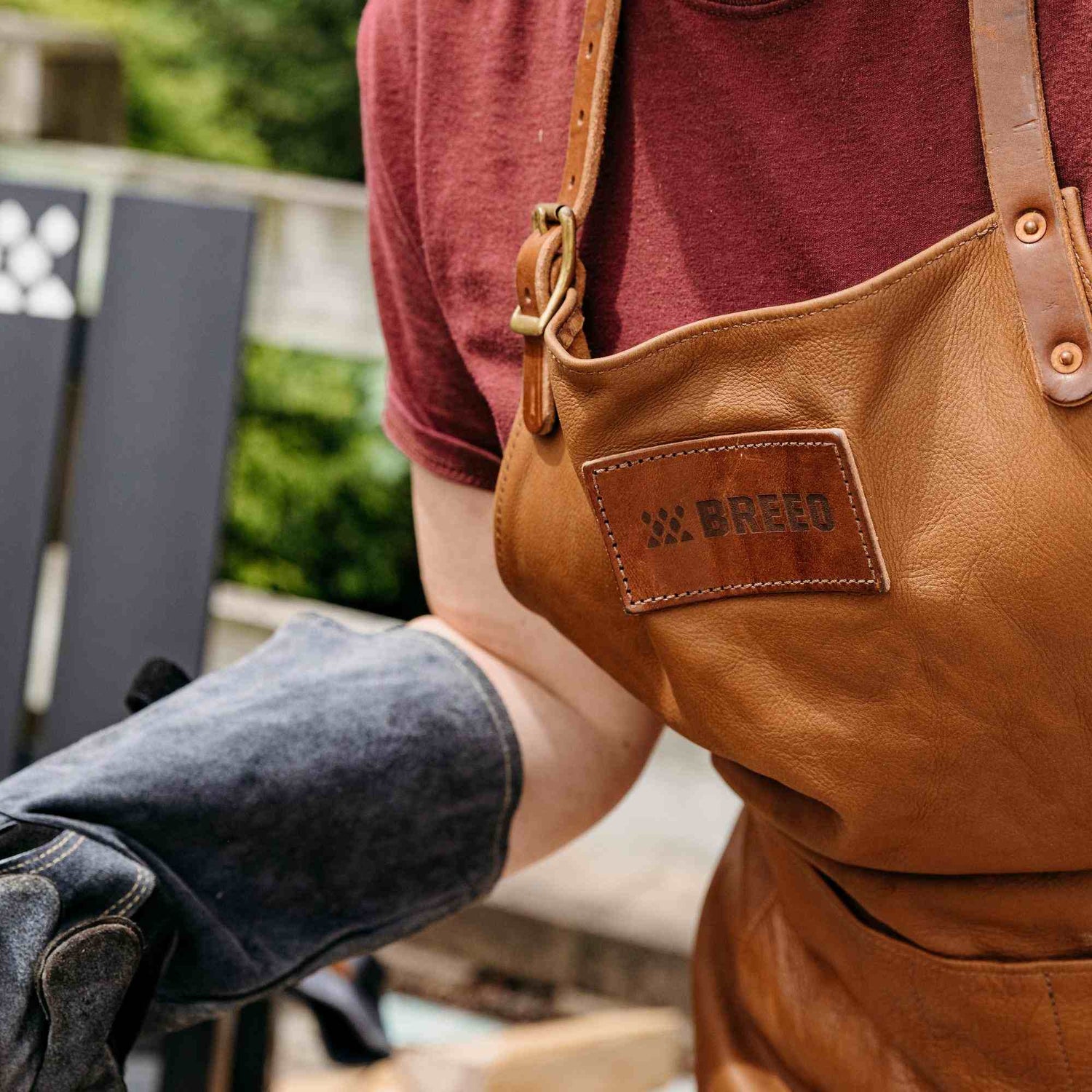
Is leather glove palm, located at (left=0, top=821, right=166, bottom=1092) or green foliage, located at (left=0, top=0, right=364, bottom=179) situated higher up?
green foliage, located at (left=0, top=0, right=364, bottom=179)

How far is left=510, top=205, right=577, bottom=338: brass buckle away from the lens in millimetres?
759

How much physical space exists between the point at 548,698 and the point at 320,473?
13.7ft

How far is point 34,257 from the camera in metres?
1.62

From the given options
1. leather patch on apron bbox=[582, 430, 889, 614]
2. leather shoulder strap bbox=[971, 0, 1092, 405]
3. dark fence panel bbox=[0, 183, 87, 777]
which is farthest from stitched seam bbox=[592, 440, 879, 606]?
dark fence panel bbox=[0, 183, 87, 777]

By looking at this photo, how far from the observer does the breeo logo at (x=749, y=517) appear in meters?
0.69

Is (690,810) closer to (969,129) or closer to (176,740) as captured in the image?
(176,740)

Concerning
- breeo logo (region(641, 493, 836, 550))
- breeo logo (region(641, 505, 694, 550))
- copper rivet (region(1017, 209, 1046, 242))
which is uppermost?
copper rivet (region(1017, 209, 1046, 242))

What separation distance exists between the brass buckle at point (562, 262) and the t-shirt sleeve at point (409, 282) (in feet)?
0.50

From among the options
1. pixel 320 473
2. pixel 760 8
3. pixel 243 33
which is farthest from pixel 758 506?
pixel 243 33

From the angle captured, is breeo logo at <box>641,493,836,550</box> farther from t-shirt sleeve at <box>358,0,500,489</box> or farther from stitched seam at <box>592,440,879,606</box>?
t-shirt sleeve at <box>358,0,500,489</box>

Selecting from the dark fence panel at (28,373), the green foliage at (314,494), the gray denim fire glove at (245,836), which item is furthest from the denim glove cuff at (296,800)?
the green foliage at (314,494)

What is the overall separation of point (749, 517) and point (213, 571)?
985 millimetres

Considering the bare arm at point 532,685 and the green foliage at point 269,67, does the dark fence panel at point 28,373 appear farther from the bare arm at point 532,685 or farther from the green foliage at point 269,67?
the green foliage at point 269,67

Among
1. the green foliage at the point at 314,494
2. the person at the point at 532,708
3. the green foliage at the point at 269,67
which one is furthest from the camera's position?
the green foliage at the point at 269,67
